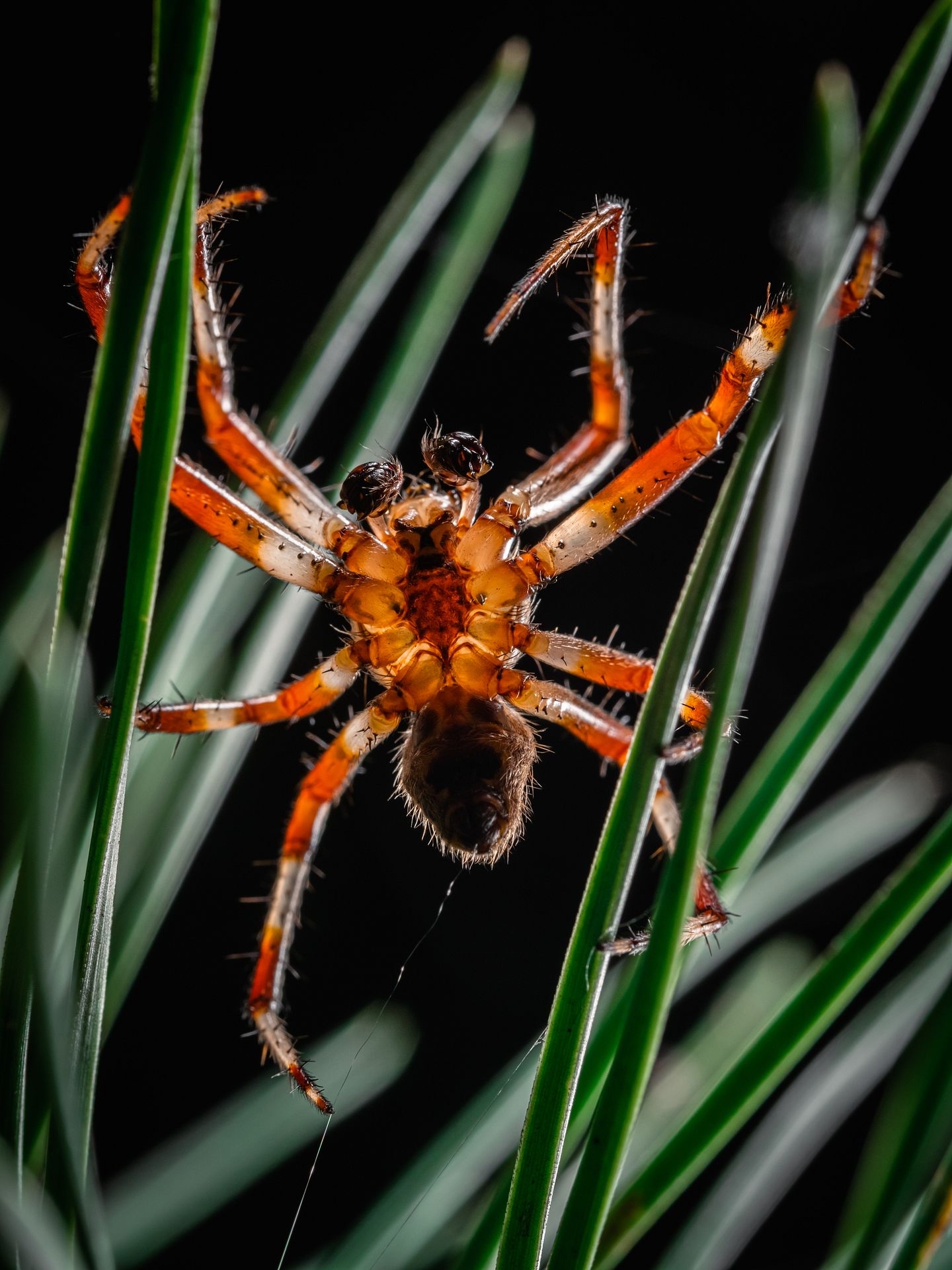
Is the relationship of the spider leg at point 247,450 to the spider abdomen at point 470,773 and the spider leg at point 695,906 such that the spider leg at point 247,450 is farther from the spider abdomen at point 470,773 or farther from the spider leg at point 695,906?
the spider leg at point 695,906

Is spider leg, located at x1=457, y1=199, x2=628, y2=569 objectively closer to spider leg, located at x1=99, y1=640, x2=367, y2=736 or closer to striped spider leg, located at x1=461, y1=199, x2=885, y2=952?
striped spider leg, located at x1=461, y1=199, x2=885, y2=952

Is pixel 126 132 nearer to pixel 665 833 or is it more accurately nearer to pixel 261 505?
pixel 261 505

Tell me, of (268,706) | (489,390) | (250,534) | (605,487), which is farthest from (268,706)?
(489,390)

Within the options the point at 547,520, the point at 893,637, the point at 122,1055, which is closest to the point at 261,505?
the point at 547,520

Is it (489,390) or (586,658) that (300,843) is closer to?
(586,658)

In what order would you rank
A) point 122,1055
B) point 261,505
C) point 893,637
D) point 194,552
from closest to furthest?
point 893,637, point 194,552, point 261,505, point 122,1055

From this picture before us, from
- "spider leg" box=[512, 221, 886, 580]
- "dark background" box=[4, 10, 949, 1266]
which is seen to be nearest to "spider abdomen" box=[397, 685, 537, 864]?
"spider leg" box=[512, 221, 886, 580]
